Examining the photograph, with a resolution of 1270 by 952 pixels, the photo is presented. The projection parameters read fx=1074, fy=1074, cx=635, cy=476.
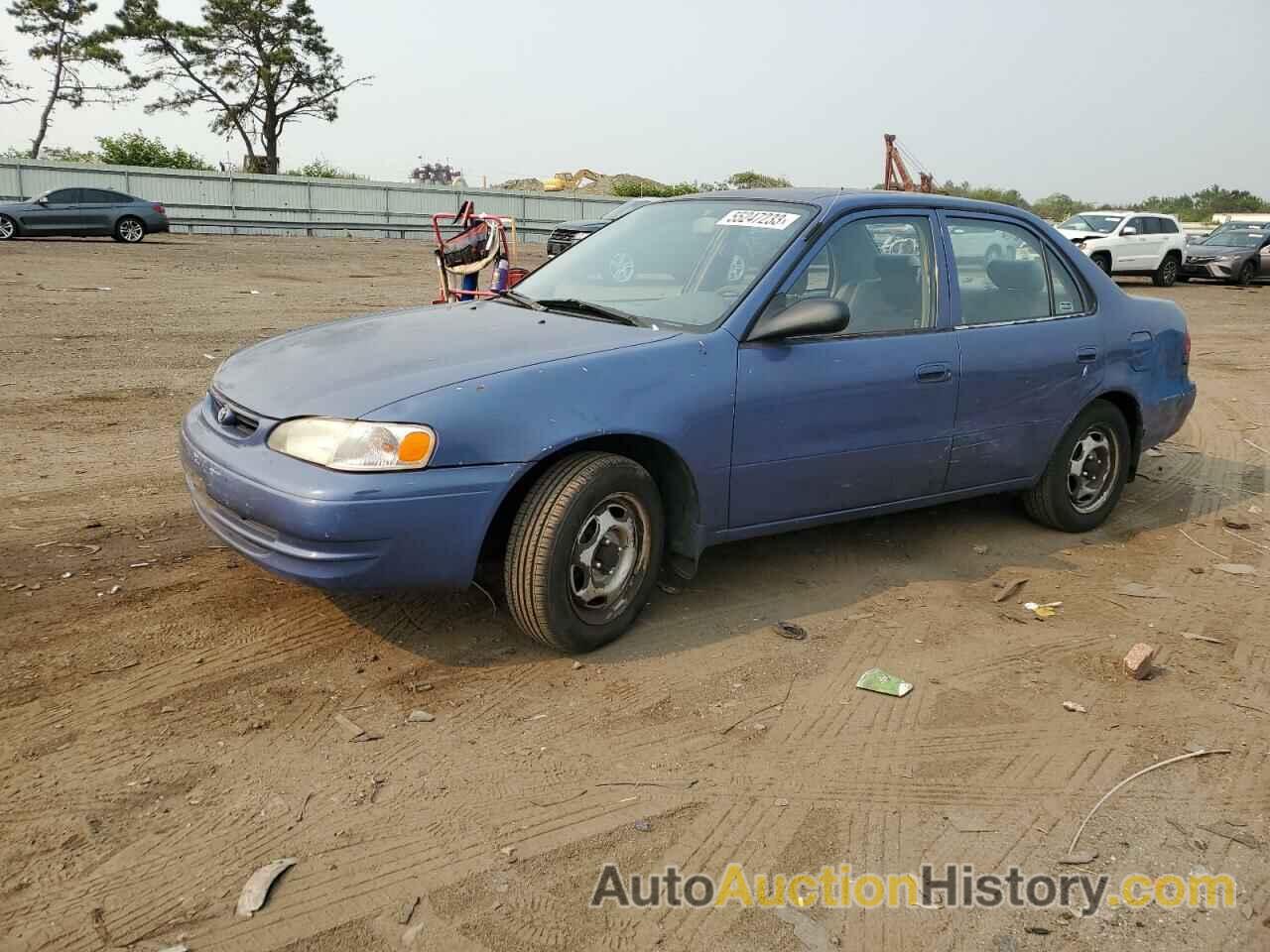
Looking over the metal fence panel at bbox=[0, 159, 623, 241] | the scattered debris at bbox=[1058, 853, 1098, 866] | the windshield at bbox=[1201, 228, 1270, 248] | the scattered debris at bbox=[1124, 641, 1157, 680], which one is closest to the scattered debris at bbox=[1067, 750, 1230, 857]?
the scattered debris at bbox=[1058, 853, 1098, 866]

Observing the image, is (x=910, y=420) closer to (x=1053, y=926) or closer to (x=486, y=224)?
(x=1053, y=926)

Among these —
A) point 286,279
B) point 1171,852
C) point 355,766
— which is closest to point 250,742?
point 355,766

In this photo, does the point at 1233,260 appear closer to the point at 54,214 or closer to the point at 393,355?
the point at 393,355

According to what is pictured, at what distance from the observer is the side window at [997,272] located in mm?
4977

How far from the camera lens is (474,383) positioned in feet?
11.9

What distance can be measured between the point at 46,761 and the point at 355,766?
0.87 meters

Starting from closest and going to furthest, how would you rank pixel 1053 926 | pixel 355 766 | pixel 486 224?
pixel 1053 926 < pixel 355 766 < pixel 486 224

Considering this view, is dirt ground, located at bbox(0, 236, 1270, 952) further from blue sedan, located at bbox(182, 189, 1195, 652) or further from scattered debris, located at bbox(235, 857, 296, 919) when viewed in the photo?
blue sedan, located at bbox(182, 189, 1195, 652)

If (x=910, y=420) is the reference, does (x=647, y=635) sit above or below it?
below

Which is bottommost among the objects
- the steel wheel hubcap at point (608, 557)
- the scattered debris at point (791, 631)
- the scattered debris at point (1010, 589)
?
the scattered debris at point (791, 631)

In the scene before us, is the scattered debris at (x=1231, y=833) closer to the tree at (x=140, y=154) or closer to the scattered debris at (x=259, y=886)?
the scattered debris at (x=259, y=886)

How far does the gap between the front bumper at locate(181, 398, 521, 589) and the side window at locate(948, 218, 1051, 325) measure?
8.37 ft

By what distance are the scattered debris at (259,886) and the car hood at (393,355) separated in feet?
4.63

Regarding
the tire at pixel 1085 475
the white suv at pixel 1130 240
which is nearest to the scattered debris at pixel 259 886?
the tire at pixel 1085 475
